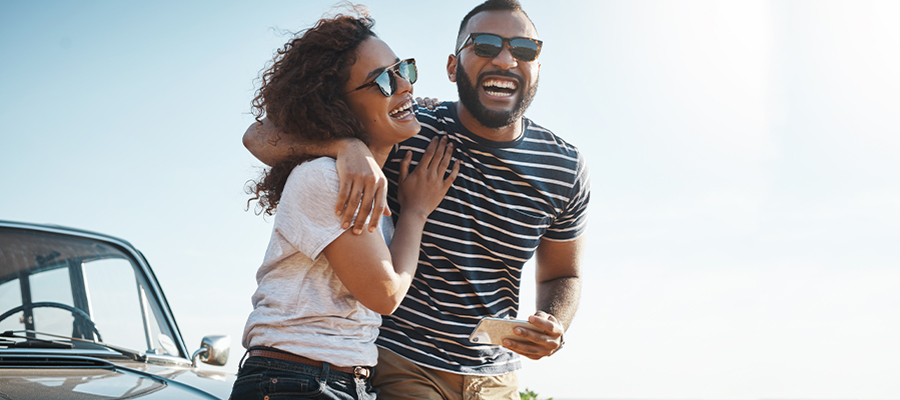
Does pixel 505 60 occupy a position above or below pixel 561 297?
above

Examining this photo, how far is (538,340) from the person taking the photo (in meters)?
2.42

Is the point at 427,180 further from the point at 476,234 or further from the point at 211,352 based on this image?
the point at 211,352

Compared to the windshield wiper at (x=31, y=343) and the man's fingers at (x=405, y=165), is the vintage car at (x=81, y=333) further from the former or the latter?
the man's fingers at (x=405, y=165)

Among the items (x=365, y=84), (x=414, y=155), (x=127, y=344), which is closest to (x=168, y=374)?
(x=127, y=344)

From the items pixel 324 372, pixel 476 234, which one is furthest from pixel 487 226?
pixel 324 372

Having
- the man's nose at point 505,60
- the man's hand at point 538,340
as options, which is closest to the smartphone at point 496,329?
the man's hand at point 538,340

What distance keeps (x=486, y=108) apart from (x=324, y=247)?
4.47ft

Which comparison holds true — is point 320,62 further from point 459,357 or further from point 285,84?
point 459,357

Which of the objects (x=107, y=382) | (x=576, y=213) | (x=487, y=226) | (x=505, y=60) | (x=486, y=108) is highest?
(x=505, y=60)

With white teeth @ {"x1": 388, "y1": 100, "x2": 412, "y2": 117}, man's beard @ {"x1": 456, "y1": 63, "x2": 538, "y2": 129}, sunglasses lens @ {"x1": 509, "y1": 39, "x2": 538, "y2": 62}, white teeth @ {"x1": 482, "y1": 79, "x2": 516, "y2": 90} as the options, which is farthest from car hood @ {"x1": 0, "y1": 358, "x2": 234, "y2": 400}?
sunglasses lens @ {"x1": 509, "y1": 39, "x2": 538, "y2": 62}

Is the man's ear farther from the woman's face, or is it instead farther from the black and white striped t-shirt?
the woman's face

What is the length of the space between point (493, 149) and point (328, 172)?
1146 millimetres

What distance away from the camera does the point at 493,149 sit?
299cm

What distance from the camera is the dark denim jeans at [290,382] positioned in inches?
73.5
